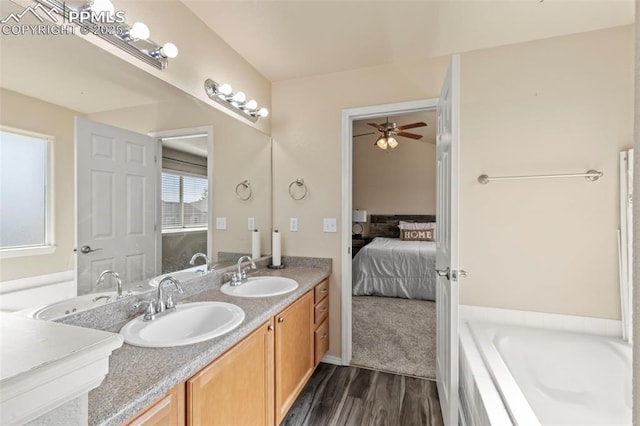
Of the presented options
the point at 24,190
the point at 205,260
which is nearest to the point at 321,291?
the point at 205,260

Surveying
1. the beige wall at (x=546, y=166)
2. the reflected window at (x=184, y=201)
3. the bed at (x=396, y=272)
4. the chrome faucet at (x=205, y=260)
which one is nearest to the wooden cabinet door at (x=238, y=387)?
the chrome faucet at (x=205, y=260)

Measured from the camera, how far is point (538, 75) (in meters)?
1.92

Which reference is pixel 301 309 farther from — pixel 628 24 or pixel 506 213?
pixel 628 24

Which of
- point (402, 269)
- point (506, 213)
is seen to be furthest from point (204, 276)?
point (402, 269)

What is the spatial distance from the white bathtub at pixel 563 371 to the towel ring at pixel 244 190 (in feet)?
6.22

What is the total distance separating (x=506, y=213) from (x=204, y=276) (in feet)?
6.83

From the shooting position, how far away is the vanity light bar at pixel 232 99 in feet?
6.02

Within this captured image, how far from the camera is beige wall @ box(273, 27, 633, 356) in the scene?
1.81m

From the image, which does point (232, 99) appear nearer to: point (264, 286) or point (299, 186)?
point (299, 186)

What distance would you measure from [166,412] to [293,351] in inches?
37.5

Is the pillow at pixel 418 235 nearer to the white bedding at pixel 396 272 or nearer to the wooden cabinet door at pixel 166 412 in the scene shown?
the white bedding at pixel 396 272

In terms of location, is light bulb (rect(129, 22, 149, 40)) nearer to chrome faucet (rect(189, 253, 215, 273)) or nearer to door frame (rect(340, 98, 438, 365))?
chrome faucet (rect(189, 253, 215, 273))

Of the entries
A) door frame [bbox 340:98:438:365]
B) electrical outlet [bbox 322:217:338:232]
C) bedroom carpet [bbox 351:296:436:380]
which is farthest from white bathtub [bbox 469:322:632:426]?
electrical outlet [bbox 322:217:338:232]

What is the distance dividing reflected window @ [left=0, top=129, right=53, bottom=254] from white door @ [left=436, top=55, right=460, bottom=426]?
172cm
